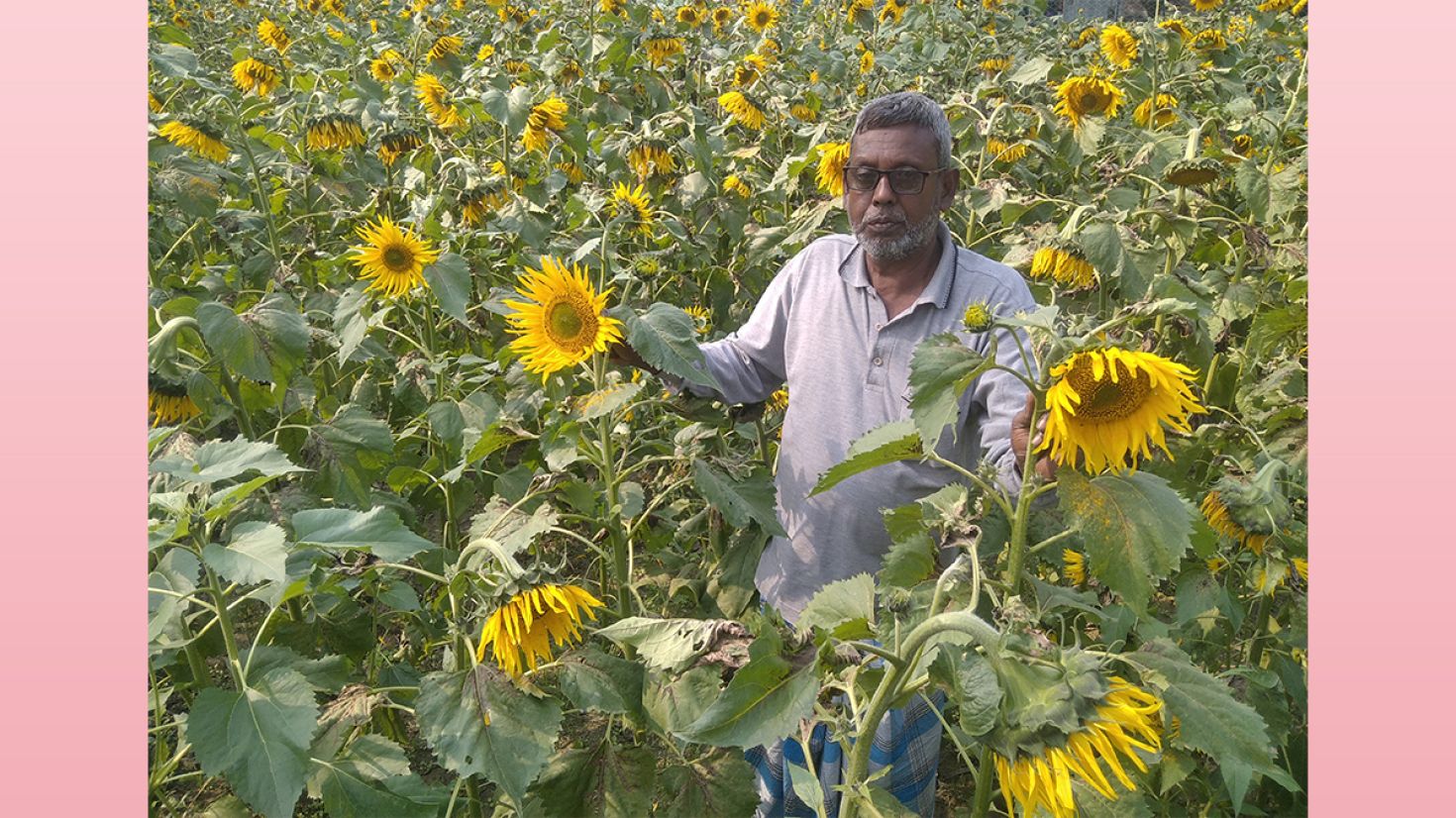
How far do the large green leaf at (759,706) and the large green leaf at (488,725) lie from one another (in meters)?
0.36

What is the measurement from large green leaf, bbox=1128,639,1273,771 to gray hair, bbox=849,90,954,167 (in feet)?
4.63

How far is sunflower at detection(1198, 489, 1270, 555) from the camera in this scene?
6.59 ft

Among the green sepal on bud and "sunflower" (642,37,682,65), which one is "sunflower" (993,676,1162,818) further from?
"sunflower" (642,37,682,65)

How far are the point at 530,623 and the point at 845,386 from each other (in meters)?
1.06

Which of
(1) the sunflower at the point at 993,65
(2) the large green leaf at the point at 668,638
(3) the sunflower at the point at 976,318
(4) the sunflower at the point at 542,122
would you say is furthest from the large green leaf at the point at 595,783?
(1) the sunflower at the point at 993,65

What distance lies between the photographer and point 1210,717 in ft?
3.78

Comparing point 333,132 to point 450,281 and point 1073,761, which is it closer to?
point 450,281

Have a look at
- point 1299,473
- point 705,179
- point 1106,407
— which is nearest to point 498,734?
point 1106,407

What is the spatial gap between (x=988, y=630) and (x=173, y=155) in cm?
269

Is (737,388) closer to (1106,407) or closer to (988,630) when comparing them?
(1106,407)

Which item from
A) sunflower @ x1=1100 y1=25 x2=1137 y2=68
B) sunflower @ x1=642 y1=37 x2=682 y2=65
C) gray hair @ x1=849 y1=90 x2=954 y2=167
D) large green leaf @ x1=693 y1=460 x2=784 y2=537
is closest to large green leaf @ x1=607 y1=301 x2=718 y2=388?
large green leaf @ x1=693 y1=460 x2=784 y2=537

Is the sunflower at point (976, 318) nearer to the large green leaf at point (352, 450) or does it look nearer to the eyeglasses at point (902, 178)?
the eyeglasses at point (902, 178)

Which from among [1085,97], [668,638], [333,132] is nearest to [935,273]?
[668,638]

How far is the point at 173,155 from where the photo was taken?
2840 mm
